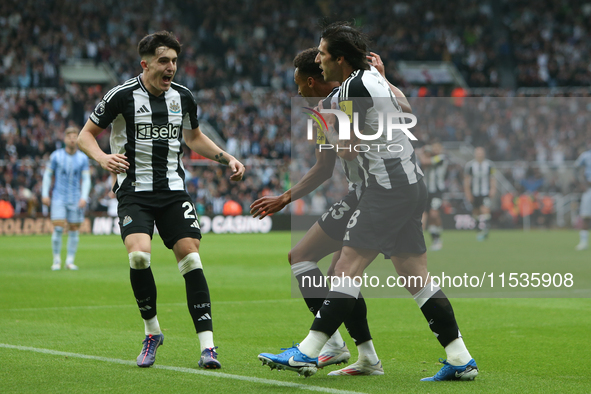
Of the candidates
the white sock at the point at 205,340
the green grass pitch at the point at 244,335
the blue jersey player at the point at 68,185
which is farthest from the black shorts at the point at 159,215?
the blue jersey player at the point at 68,185

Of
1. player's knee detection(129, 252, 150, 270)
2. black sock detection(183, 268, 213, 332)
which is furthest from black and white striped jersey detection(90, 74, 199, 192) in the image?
black sock detection(183, 268, 213, 332)

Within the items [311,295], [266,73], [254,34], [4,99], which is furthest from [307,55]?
[254,34]

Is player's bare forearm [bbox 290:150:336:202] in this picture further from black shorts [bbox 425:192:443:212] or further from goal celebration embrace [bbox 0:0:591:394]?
black shorts [bbox 425:192:443:212]

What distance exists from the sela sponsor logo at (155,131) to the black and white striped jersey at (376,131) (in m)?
1.60

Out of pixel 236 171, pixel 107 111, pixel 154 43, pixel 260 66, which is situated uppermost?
pixel 260 66

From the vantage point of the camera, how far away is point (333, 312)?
4594 mm

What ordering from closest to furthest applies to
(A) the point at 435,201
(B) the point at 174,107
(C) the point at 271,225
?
(B) the point at 174,107, (A) the point at 435,201, (C) the point at 271,225

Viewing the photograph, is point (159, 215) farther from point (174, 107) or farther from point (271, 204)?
point (271, 204)

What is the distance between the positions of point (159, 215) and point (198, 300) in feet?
2.21

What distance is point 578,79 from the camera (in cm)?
3672

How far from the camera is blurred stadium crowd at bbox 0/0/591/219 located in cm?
2825

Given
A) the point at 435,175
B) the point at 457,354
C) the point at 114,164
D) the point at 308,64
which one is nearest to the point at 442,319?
the point at 457,354

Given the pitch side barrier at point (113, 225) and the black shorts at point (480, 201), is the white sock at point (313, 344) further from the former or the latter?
the pitch side barrier at point (113, 225)

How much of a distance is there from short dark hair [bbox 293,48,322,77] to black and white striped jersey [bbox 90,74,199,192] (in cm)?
103
